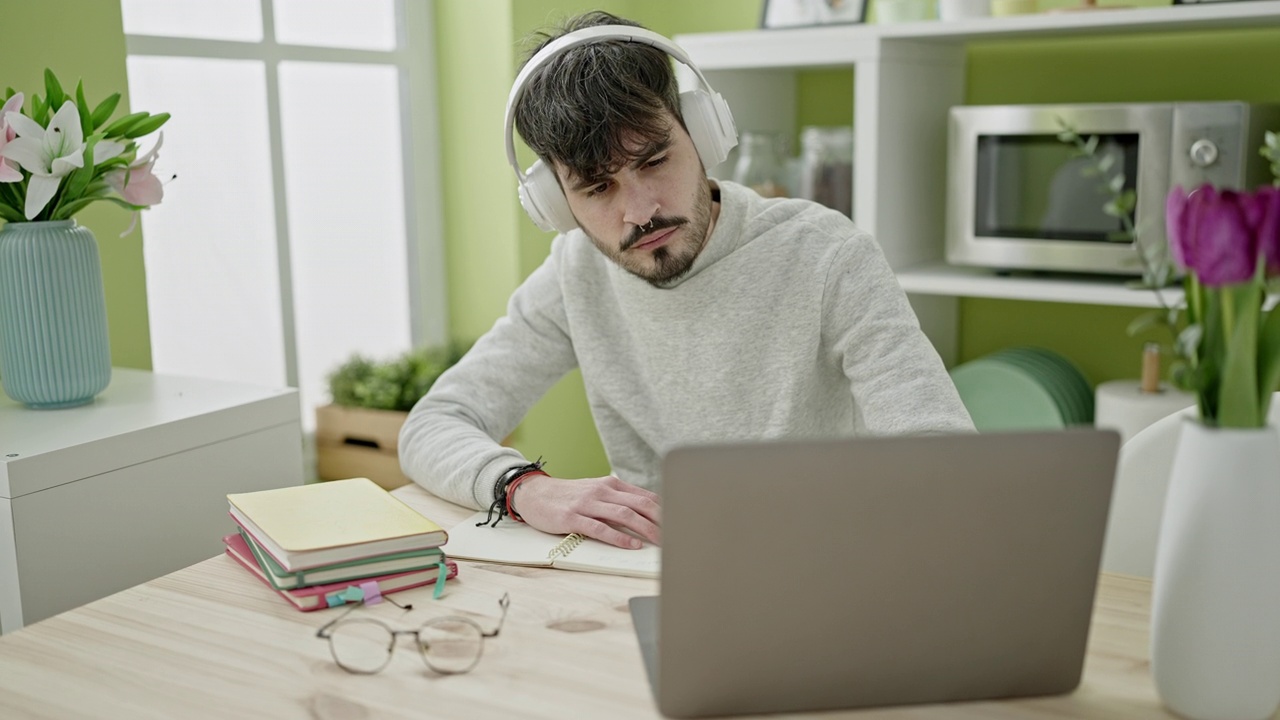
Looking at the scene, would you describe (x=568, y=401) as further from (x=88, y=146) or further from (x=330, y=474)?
(x=88, y=146)

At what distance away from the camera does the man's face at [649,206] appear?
1.39 meters

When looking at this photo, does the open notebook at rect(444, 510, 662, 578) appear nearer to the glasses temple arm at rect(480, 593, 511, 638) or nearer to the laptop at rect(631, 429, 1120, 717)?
the glasses temple arm at rect(480, 593, 511, 638)

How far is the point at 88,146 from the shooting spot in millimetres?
1504

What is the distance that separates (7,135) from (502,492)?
802mm

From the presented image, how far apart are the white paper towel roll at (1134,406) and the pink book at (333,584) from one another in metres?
1.47

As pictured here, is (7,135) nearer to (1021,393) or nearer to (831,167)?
(831,167)

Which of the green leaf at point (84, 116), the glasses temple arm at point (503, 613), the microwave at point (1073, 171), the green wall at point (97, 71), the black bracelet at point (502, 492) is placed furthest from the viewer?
the microwave at point (1073, 171)

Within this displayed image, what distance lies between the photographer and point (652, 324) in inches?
60.7

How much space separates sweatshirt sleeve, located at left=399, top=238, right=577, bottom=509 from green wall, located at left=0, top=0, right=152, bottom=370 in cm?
72

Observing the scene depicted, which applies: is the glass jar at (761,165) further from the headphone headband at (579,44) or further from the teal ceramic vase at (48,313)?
the teal ceramic vase at (48,313)

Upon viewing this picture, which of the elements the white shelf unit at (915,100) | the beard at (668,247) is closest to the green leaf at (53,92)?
the beard at (668,247)

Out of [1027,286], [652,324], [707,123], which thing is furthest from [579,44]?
[1027,286]

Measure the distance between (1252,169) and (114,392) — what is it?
6.18 feet

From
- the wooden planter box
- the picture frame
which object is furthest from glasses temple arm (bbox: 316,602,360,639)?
the picture frame
